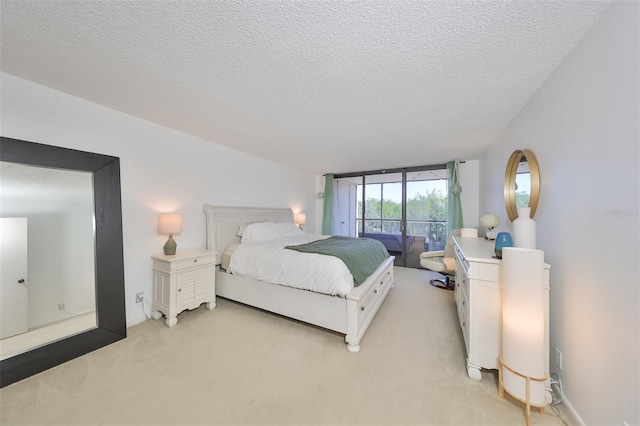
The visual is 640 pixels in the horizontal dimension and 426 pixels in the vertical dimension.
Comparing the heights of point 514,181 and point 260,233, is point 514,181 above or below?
above

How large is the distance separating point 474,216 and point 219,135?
4926 millimetres

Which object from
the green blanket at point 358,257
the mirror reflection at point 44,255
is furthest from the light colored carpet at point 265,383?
the green blanket at point 358,257

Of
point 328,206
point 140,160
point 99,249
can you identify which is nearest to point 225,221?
point 140,160

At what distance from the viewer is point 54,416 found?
138 cm

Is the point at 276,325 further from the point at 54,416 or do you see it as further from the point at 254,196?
the point at 254,196

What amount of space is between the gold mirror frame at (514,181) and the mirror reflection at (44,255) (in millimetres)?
4042

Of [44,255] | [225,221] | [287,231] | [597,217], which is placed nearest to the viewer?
[597,217]

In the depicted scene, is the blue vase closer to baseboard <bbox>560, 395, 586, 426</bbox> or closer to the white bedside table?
baseboard <bbox>560, 395, 586, 426</bbox>

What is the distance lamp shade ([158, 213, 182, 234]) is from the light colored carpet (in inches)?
42.0

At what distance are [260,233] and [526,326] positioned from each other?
315 centimetres

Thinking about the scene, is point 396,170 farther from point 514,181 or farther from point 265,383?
point 265,383

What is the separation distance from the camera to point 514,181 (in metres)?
2.33

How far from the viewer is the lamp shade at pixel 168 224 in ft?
8.62

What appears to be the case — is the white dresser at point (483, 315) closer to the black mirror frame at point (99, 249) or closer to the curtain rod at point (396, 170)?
the black mirror frame at point (99, 249)
